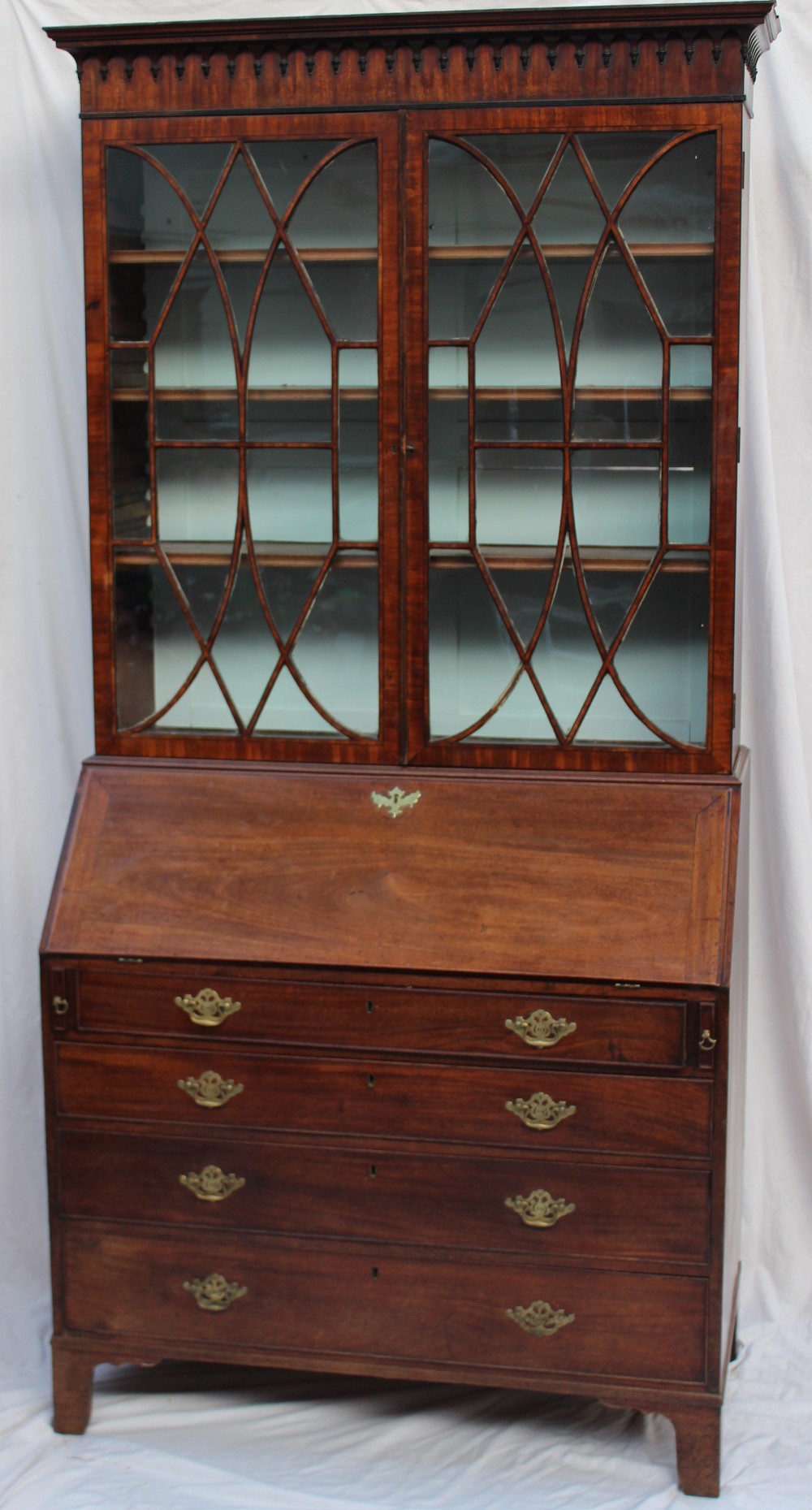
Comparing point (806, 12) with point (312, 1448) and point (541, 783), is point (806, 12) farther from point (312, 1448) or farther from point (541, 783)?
point (312, 1448)

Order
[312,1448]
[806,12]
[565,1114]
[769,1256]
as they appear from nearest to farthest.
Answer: [565,1114], [312,1448], [806,12], [769,1256]

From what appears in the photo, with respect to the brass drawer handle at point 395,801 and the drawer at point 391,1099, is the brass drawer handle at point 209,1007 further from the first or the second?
the brass drawer handle at point 395,801

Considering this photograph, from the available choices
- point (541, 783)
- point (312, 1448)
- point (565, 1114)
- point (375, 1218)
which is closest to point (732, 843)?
point (541, 783)

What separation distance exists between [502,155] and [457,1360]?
165 cm

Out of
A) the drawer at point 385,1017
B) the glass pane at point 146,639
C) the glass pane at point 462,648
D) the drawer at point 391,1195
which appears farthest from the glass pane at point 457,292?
the drawer at point 391,1195

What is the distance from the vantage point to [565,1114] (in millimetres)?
2242

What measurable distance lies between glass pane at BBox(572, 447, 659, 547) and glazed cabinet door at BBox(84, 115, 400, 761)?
0.26m

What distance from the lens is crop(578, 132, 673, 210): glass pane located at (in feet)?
7.32

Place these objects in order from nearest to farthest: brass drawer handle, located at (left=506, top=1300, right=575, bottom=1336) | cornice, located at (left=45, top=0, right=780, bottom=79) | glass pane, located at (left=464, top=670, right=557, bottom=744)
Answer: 1. cornice, located at (left=45, top=0, right=780, bottom=79)
2. brass drawer handle, located at (left=506, top=1300, right=575, bottom=1336)
3. glass pane, located at (left=464, top=670, right=557, bottom=744)

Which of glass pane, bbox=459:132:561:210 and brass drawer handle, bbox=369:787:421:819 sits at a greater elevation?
glass pane, bbox=459:132:561:210

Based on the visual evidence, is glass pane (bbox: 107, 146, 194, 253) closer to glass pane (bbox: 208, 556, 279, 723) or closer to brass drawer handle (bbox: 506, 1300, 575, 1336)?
glass pane (bbox: 208, 556, 279, 723)

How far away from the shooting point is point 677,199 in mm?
2246

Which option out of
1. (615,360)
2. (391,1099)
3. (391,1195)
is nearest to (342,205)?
(615,360)

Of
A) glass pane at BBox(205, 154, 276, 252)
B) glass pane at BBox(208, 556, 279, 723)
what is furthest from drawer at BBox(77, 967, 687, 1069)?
glass pane at BBox(205, 154, 276, 252)
